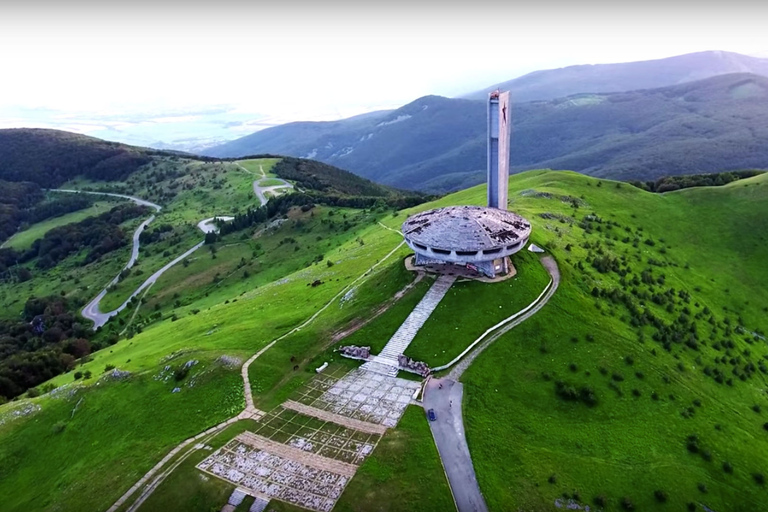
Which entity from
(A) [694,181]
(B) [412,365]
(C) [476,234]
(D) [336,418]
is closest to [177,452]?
(D) [336,418]

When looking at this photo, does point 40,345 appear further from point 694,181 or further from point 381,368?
point 694,181

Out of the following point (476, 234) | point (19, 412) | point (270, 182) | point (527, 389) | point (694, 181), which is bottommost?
point (270, 182)

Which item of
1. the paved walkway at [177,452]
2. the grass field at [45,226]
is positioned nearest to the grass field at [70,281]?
the grass field at [45,226]

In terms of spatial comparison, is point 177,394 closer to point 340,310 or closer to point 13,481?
point 13,481

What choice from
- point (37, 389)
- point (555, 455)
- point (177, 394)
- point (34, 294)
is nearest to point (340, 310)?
point (177, 394)

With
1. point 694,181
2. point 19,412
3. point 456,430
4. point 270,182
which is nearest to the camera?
point 456,430

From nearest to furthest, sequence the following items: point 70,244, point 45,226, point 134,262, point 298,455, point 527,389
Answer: point 298,455 → point 527,389 → point 134,262 → point 70,244 → point 45,226
